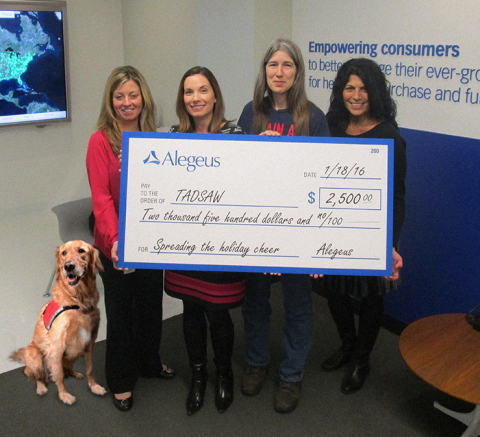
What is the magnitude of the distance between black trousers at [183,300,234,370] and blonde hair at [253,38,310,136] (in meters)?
0.89

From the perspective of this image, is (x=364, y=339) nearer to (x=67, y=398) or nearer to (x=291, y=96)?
(x=291, y=96)

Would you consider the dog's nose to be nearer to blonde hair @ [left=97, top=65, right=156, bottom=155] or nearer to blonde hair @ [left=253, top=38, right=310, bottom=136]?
blonde hair @ [left=97, top=65, right=156, bottom=155]

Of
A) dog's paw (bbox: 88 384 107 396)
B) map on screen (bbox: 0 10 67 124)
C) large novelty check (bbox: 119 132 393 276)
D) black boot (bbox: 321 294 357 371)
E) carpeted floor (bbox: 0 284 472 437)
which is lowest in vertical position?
carpeted floor (bbox: 0 284 472 437)

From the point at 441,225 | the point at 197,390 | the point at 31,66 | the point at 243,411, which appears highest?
the point at 31,66

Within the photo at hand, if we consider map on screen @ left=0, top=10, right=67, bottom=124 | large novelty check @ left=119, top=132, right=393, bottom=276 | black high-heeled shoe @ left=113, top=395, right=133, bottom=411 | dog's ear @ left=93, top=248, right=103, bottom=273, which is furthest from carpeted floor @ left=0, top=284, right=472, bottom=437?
map on screen @ left=0, top=10, right=67, bottom=124

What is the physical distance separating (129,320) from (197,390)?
501mm

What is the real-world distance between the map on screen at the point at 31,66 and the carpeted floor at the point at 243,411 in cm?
266

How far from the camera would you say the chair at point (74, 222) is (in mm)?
3631

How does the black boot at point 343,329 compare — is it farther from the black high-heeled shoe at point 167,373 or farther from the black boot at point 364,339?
the black high-heeled shoe at point 167,373

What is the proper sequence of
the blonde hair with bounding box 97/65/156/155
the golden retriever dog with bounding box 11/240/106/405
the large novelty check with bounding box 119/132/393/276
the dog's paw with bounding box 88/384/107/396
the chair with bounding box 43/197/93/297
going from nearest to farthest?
the large novelty check with bounding box 119/132/393/276 → the blonde hair with bounding box 97/65/156/155 → the golden retriever dog with bounding box 11/240/106/405 → the dog's paw with bounding box 88/384/107/396 → the chair with bounding box 43/197/93/297

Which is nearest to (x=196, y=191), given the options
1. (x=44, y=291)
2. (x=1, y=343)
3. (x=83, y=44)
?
(x=1, y=343)

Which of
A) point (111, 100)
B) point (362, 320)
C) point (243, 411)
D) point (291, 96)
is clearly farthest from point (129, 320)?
point (291, 96)

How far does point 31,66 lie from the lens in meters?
4.68

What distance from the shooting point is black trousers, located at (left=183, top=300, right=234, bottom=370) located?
254cm
